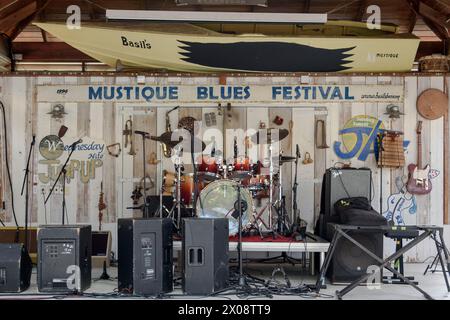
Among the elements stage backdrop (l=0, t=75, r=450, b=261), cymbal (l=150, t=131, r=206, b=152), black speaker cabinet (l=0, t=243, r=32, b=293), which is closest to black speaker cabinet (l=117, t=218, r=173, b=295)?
black speaker cabinet (l=0, t=243, r=32, b=293)

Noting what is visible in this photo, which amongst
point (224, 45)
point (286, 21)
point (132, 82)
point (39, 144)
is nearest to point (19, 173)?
point (39, 144)

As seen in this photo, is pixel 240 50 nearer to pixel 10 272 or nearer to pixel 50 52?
pixel 50 52

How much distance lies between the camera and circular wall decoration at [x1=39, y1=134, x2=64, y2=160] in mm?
9820

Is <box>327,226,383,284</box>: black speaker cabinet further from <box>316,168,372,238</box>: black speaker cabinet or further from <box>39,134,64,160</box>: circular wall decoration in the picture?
<box>39,134,64,160</box>: circular wall decoration

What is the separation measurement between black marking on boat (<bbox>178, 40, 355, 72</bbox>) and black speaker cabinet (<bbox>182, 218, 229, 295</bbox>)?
341cm

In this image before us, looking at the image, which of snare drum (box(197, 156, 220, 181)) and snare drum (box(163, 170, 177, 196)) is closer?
snare drum (box(197, 156, 220, 181))

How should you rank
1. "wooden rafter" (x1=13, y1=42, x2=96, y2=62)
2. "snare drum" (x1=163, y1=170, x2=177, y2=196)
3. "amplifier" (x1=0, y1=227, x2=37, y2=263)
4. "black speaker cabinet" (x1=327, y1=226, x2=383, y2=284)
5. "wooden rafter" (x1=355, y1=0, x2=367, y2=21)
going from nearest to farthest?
"black speaker cabinet" (x1=327, y1=226, x2=383, y2=284) < "amplifier" (x1=0, y1=227, x2=37, y2=263) < "snare drum" (x1=163, y1=170, x2=177, y2=196) < "wooden rafter" (x1=355, y1=0, x2=367, y2=21) < "wooden rafter" (x1=13, y1=42, x2=96, y2=62)

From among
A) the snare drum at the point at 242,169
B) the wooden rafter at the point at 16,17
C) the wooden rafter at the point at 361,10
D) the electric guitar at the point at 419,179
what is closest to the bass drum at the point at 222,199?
the snare drum at the point at 242,169

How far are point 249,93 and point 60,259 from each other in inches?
161

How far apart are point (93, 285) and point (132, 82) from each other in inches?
136

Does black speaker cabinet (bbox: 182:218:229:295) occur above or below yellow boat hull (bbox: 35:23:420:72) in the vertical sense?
below

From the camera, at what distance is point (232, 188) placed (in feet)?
28.1

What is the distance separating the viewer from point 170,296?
22.5 ft

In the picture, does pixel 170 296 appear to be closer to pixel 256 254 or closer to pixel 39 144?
pixel 256 254
